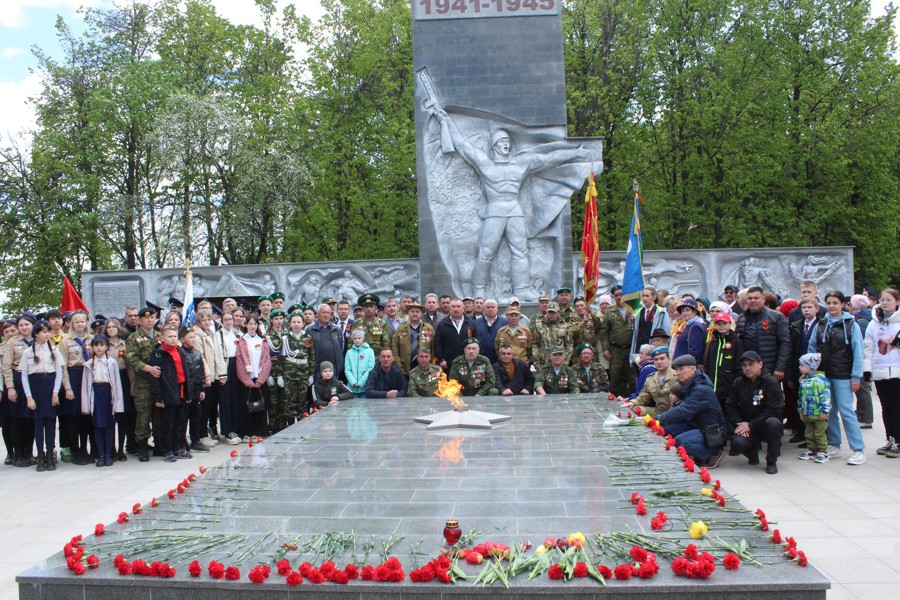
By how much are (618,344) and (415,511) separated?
253 inches

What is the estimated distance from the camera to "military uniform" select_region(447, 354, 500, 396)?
937 centimetres

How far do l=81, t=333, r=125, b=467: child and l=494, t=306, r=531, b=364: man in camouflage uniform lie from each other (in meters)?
4.80

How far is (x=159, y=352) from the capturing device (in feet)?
29.0

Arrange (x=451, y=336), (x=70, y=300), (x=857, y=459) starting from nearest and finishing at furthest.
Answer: (x=857, y=459), (x=451, y=336), (x=70, y=300)

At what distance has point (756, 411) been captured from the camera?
745cm

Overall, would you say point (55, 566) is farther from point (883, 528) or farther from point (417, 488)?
point (883, 528)

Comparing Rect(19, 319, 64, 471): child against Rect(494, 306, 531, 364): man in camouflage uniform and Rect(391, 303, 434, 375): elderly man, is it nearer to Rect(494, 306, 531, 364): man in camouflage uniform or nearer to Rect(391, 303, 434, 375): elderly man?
Rect(391, 303, 434, 375): elderly man

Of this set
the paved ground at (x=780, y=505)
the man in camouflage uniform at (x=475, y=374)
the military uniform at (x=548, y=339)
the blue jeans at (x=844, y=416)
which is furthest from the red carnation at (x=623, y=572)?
the military uniform at (x=548, y=339)

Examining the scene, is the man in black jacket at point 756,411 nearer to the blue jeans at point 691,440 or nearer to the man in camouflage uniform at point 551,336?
the blue jeans at point 691,440

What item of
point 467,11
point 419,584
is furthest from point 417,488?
point 467,11

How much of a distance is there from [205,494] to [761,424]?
5327 millimetres

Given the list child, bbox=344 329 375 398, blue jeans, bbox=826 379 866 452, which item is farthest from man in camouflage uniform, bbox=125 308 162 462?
blue jeans, bbox=826 379 866 452

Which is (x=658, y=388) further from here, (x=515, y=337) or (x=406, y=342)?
(x=406, y=342)

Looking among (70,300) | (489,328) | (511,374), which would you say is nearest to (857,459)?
(511,374)
